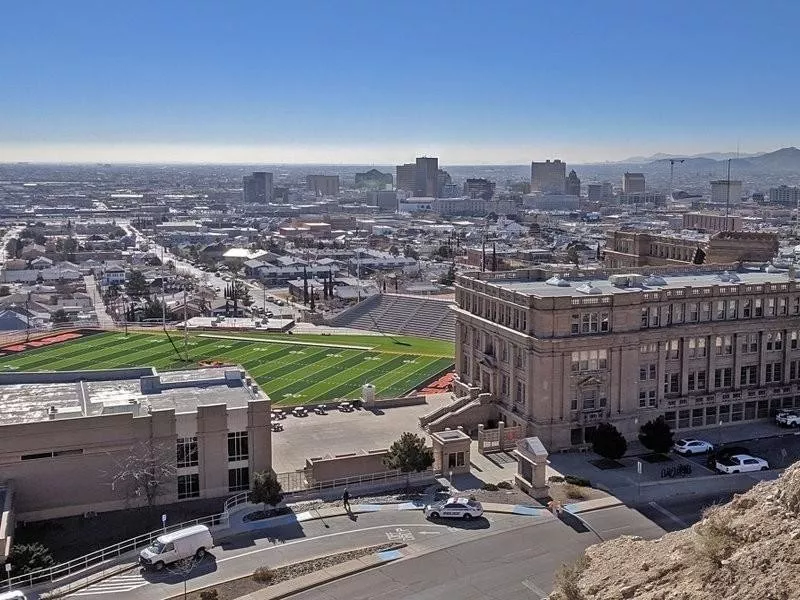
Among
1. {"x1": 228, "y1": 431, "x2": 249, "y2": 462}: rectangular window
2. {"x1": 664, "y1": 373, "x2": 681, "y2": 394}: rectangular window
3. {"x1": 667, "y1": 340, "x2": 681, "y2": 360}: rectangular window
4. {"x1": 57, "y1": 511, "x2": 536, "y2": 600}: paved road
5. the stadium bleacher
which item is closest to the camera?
{"x1": 57, "y1": 511, "x2": 536, "y2": 600}: paved road

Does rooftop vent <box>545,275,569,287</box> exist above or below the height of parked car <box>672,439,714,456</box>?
above

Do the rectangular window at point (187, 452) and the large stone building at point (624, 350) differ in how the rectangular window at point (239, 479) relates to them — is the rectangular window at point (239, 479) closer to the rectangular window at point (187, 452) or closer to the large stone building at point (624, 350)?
the rectangular window at point (187, 452)

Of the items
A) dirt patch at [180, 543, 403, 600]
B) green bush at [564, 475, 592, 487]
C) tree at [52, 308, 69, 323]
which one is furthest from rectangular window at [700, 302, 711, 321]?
tree at [52, 308, 69, 323]

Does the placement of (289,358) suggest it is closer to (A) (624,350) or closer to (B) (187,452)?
(A) (624,350)

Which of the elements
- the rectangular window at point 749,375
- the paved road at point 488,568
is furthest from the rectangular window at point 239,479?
the rectangular window at point 749,375

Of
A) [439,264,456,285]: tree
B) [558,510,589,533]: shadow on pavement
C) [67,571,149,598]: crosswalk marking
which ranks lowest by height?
[558,510,589,533]: shadow on pavement

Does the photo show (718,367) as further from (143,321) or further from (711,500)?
(143,321)

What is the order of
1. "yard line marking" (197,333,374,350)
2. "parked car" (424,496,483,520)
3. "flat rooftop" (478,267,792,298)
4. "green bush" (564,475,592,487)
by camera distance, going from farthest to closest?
→ "yard line marking" (197,333,374,350), "flat rooftop" (478,267,792,298), "green bush" (564,475,592,487), "parked car" (424,496,483,520)

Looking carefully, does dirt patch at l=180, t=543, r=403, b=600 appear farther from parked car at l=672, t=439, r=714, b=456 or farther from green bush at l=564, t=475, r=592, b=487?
parked car at l=672, t=439, r=714, b=456
